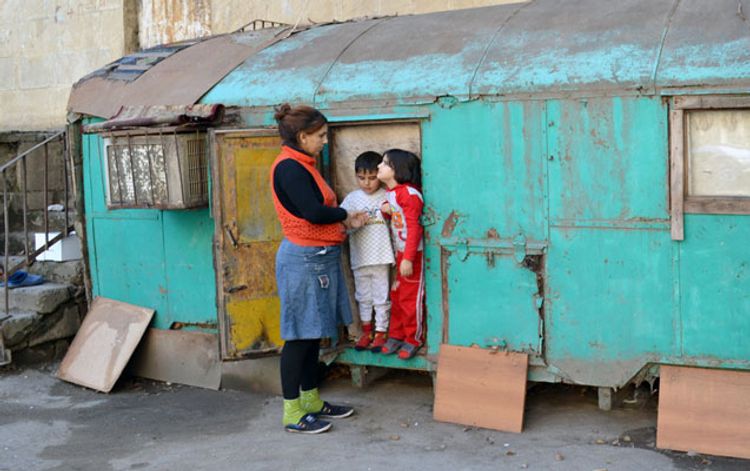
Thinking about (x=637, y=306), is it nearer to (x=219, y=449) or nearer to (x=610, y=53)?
(x=610, y=53)

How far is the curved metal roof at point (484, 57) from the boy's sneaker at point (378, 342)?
58.6 inches

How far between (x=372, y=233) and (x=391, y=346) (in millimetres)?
729

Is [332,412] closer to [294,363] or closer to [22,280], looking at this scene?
[294,363]

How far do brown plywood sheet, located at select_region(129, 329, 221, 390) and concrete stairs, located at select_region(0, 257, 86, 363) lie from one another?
3.04 ft

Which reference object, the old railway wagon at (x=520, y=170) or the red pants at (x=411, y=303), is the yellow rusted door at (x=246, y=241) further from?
the red pants at (x=411, y=303)

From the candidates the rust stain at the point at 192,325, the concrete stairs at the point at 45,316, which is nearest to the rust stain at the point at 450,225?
the rust stain at the point at 192,325

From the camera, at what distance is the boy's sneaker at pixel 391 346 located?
20.7 ft

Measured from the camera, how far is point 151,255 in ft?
23.9

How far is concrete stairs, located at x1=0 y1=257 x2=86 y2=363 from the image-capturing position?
775 centimetres

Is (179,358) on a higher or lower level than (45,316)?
lower

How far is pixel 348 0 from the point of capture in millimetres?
9016

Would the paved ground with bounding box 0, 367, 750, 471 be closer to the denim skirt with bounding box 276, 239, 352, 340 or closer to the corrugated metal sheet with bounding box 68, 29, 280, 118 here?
the denim skirt with bounding box 276, 239, 352, 340

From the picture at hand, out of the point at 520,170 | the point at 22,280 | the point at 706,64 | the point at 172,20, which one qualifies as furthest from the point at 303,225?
the point at 172,20

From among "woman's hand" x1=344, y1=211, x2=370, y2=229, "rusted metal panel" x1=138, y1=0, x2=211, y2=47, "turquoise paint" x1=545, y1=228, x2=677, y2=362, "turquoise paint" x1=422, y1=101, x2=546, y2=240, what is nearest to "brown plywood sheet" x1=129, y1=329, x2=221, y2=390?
"woman's hand" x1=344, y1=211, x2=370, y2=229
